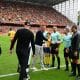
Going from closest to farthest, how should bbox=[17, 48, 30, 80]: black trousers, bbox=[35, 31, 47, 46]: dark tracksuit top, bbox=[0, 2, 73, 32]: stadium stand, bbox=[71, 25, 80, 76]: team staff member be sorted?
1. bbox=[17, 48, 30, 80]: black trousers
2. bbox=[71, 25, 80, 76]: team staff member
3. bbox=[35, 31, 47, 46]: dark tracksuit top
4. bbox=[0, 2, 73, 32]: stadium stand

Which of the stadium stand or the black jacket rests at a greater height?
the stadium stand

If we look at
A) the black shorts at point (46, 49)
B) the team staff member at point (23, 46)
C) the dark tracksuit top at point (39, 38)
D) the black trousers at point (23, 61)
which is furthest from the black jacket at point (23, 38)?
the black shorts at point (46, 49)

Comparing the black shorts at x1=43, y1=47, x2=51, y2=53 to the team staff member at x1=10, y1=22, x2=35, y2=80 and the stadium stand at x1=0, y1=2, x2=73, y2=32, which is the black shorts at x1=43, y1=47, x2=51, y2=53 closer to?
the team staff member at x1=10, y1=22, x2=35, y2=80

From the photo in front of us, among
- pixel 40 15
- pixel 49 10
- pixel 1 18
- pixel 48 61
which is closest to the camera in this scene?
pixel 48 61

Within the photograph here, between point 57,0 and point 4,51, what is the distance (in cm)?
5010

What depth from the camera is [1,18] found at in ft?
163

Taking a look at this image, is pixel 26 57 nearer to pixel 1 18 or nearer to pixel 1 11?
pixel 1 18

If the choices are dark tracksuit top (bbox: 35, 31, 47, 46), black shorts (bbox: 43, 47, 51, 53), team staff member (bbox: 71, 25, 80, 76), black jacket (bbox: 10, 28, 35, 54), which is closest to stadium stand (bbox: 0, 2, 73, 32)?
black shorts (bbox: 43, 47, 51, 53)

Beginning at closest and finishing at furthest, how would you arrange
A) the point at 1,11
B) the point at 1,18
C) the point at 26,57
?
Answer: the point at 26,57 < the point at 1,18 < the point at 1,11

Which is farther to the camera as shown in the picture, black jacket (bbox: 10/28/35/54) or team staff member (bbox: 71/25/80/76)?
team staff member (bbox: 71/25/80/76)

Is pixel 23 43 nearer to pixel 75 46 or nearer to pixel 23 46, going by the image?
pixel 23 46

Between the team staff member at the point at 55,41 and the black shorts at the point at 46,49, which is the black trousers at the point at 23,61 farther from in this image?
the black shorts at the point at 46,49

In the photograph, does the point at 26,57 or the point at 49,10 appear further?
the point at 49,10

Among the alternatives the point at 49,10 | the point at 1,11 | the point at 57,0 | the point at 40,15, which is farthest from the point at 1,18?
the point at 57,0
